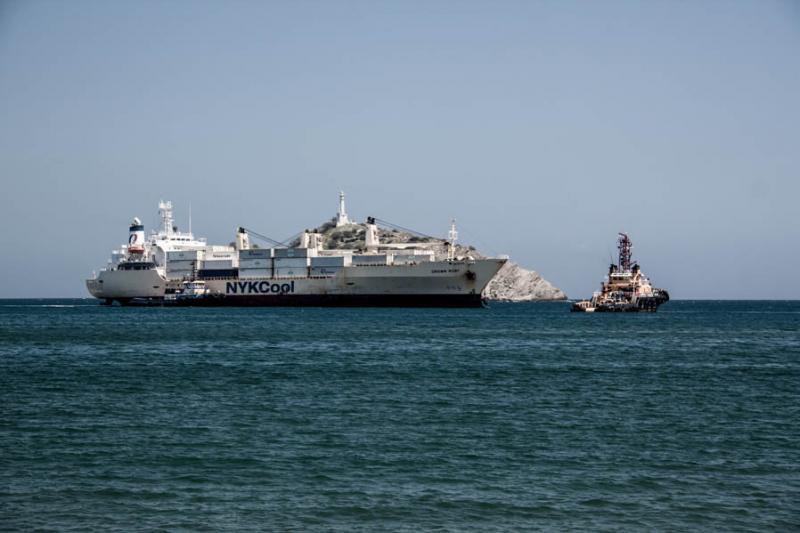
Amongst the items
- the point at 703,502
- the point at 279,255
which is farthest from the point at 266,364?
the point at 279,255

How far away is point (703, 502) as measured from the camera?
15.7 meters

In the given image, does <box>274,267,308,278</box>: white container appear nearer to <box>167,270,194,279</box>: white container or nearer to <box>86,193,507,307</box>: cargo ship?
<box>86,193,507,307</box>: cargo ship

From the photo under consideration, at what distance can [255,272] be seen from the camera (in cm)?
11500

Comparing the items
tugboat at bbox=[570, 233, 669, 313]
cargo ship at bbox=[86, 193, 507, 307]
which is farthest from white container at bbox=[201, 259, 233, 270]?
tugboat at bbox=[570, 233, 669, 313]

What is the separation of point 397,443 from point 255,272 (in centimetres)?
9620

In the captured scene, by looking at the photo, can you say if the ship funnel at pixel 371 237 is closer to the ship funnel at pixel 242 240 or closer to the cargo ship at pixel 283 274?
the cargo ship at pixel 283 274

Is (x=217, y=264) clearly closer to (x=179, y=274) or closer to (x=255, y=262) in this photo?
(x=179, y=274)

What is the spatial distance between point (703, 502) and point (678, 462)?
3.03 m

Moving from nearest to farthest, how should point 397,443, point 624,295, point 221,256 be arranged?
point 397,443 → point 624,295 → point 221,256

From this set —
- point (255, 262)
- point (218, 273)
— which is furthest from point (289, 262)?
point (218, 273)

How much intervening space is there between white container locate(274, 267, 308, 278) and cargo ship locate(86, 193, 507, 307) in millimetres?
120

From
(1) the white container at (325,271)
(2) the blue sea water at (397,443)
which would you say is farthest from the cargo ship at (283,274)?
(2) the blue sea water at (397,443)

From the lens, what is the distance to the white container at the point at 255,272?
11438 centimetres

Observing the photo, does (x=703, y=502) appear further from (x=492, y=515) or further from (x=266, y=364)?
(x=266, y=364)
